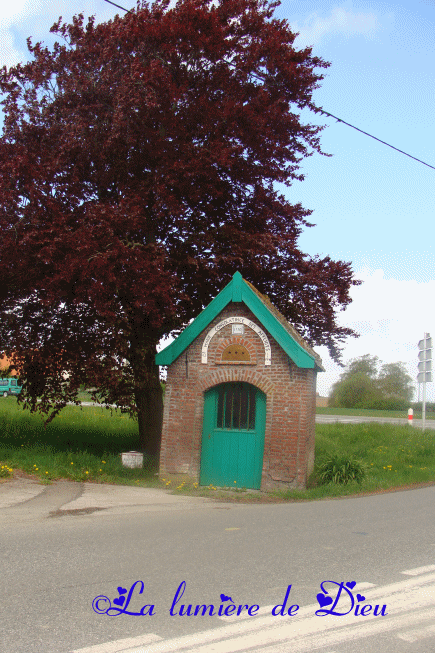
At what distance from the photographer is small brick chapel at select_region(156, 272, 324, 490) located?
1289 centimetres

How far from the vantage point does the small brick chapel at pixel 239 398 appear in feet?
42.3

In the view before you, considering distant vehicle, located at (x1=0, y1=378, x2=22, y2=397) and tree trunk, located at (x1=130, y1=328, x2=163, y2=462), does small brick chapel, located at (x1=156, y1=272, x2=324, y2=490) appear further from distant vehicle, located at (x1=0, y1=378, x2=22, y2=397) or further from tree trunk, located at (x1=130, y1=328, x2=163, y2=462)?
distant vehicle, located at (x1=0, y1=378, x2=22, y2=397)

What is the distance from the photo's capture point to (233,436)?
13398 mm

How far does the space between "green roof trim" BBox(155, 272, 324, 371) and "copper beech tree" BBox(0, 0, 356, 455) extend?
882mm

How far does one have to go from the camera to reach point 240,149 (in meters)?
15.4

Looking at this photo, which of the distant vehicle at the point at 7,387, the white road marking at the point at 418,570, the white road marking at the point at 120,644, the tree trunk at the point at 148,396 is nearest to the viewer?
the white road marking at the point at 120,644

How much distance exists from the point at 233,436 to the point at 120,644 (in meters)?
9.27

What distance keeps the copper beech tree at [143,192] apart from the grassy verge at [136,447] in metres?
1.52

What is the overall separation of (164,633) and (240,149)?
12.9 m

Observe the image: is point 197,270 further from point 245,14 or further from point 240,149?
point 245,14

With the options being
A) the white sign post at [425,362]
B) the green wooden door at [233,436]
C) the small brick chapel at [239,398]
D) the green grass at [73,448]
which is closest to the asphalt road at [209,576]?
the small brick chapel at [239,398]

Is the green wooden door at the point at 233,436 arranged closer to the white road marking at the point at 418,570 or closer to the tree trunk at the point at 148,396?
the tree trunk at the point at 148,396

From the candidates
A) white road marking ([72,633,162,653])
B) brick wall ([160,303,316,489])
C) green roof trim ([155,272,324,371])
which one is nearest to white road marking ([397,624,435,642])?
white road marking ([72,633,162,653])

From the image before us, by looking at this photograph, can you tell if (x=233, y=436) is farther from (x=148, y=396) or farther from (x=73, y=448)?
(x=73, y=448)
